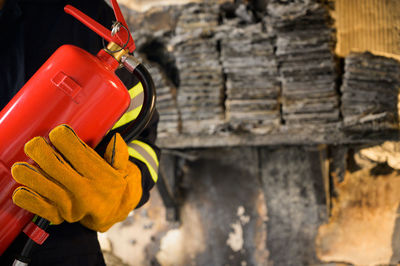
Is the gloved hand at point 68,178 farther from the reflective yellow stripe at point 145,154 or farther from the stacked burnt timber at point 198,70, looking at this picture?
the stacked burnt timber at point 198,70

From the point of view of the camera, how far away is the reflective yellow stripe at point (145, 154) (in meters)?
1.22

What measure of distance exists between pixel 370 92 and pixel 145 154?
6.99 feet

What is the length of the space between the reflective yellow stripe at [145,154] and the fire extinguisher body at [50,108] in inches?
11.7

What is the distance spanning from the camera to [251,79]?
2967mm

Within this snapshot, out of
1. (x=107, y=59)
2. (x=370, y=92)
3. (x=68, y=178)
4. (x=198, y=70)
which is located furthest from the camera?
(x=198, y=70)

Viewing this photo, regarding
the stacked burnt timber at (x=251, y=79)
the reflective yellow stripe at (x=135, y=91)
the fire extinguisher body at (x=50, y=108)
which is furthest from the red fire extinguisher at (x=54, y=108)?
the stacked burnt timber at (x=251, y=79)

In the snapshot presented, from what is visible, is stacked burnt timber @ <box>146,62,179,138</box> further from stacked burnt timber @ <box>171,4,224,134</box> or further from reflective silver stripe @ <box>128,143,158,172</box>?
reflective silver stripe @ <box>128,143,158,172</box>

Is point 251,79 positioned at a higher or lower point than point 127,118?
lower

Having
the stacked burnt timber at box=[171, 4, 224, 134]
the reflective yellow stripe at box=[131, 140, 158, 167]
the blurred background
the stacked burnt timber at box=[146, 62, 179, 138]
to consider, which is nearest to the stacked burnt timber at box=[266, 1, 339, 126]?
the blurred background

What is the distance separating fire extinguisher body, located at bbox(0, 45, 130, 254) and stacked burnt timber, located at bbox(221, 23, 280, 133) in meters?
2.12

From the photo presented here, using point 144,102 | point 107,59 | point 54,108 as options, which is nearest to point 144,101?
point 144,102

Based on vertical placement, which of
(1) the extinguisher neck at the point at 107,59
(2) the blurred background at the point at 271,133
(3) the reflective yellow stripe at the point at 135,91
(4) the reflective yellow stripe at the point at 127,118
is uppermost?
(1) the extinguisher neck at the point at 107,59

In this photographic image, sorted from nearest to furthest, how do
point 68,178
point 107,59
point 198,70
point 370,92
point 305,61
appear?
point 68,178 → point 107,59 → point 370,92 → point 305,61 → point 198,70

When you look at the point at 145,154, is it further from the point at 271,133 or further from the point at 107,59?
the point at 271,133
